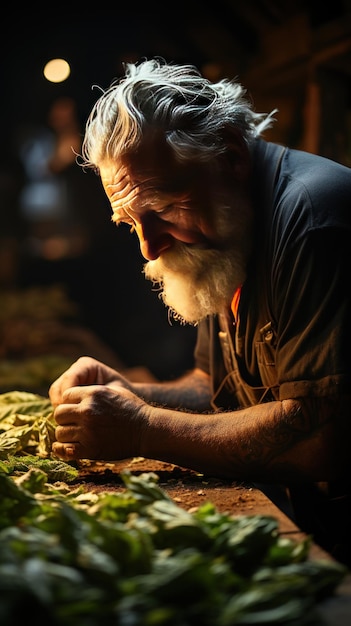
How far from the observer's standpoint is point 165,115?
3344 millimetres

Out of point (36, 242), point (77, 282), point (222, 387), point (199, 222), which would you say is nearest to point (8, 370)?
point (77, 282)

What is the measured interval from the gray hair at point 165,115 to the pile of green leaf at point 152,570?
169 centimetres

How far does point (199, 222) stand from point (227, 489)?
122 cm

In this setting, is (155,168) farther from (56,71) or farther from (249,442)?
(56,71)

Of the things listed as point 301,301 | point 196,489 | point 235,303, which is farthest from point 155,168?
point 196,489

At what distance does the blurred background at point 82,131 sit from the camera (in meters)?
6.12

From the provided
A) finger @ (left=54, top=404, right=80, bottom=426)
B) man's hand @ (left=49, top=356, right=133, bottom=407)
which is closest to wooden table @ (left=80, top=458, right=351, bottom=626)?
finger @ (left=54, top=404, right=80, bottom=426)

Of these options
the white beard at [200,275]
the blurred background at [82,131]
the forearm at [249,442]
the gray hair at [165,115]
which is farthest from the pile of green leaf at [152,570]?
the blurred background at [82,131]

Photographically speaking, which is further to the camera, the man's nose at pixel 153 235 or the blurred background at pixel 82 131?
the blurred background at pixel 82 131

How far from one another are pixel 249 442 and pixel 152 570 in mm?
1348

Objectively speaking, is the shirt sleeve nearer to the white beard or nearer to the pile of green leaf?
the white beard

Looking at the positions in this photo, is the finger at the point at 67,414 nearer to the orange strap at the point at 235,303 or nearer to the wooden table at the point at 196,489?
the wooden table at the point at 196,489

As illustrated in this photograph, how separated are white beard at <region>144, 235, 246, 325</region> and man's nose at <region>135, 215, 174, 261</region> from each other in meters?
0.06

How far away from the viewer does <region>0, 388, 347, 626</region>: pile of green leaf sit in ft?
5.27
